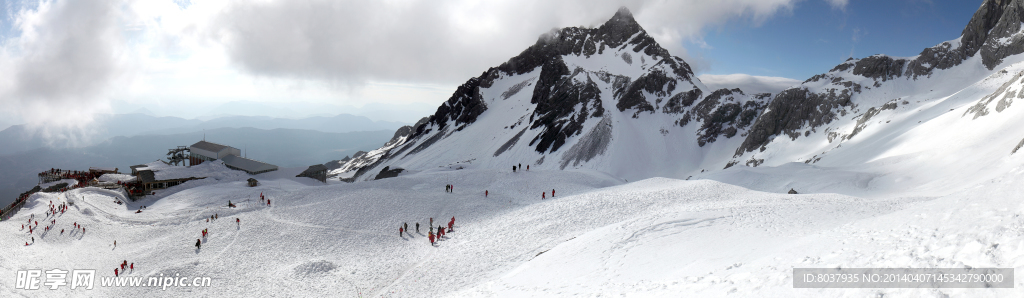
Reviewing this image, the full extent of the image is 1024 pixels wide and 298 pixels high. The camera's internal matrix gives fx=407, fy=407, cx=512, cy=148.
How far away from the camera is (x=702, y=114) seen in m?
105

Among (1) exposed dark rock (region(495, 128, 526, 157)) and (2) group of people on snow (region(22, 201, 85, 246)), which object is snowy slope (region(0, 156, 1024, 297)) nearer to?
(2) group of people on snow (region(22, 201, 85, 246))

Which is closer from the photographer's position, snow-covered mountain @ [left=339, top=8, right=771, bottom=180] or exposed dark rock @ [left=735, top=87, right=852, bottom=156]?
exposed dark rock @ [left=735, top=87, right=852, bottom=156]

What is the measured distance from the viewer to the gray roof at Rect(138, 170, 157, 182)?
56000 mm

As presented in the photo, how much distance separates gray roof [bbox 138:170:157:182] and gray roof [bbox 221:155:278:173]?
12677mm

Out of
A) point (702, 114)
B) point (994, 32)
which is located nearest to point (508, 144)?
point (702, 114)

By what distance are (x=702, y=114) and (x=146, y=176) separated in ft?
366

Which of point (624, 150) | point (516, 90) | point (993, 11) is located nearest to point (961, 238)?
point (624, 150)

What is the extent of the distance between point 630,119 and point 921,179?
7149 cm

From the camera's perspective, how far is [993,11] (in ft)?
293

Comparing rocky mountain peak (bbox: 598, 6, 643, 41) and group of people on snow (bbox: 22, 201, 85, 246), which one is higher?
rocky mountain peak (bbox: 598, 6, 643, 41)

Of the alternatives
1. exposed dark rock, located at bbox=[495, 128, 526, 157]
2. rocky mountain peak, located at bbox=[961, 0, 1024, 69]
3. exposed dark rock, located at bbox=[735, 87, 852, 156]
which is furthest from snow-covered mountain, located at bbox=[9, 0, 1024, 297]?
exposed dark rock, located at bbox=[495, 128, 526, 157]

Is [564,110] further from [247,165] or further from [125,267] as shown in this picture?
[125,267]

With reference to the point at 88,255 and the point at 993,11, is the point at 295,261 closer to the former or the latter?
the point at 88,255

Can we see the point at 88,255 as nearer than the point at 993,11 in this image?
Yes
